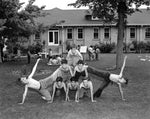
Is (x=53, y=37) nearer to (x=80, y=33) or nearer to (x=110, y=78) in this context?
(x=80, y=33)

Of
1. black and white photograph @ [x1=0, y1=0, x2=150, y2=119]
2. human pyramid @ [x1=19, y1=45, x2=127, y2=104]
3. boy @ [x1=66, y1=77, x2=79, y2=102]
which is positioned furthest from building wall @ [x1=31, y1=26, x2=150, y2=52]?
boy @ [x1=66, y1=77, x2=79, y2=102]

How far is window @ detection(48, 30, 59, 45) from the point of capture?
115 ft

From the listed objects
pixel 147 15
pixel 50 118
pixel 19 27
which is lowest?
pixel 50 118

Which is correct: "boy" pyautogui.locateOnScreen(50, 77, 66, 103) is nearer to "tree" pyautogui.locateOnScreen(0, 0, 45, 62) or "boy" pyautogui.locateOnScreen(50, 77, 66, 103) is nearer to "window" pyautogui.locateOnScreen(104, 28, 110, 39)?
"tree" pyautogui.locateOnScreen(0, 0, 45, 62)

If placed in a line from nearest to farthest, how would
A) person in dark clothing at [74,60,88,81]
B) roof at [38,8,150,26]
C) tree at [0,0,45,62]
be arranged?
person in dark clothing at [74,60,88,81] < tree at [0,0,45,62] < roof at [38,8,150,26]

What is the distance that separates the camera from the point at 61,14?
123ft

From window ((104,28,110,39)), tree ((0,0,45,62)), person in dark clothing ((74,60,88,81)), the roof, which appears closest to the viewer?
person in dark clothing ((74,60,88,81))

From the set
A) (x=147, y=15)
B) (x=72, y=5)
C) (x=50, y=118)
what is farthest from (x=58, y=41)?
(x=50, y=118)

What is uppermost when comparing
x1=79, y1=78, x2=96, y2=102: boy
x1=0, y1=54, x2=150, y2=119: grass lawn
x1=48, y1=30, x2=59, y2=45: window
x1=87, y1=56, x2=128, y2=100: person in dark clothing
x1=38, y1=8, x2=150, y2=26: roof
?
x1=38, y1=8, x2=150, y2=26: roof

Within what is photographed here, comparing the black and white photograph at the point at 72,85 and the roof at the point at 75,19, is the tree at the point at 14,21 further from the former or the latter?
the roof at the point at 75,19

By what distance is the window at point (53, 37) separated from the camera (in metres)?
35.1

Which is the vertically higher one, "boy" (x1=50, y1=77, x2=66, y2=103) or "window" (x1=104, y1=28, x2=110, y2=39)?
"window" (x1=104, y1=28, x2=110, y2=39)

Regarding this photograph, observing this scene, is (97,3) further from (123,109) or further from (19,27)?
(123,109)

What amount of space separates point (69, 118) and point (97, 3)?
32.0ft
